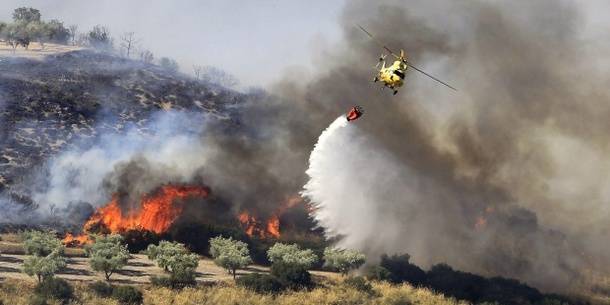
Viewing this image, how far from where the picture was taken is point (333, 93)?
67.4m

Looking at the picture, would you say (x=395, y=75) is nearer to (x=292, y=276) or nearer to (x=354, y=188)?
(x=292, y=276)

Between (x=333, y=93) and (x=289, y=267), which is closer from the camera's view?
(x=289, y=267)

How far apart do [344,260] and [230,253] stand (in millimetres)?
8023

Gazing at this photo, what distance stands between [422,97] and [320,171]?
960 inches

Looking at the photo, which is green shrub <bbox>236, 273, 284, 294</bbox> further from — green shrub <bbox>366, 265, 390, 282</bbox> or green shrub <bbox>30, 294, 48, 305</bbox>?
green shrub <bbox>30, 294, 48, 305</bbox>

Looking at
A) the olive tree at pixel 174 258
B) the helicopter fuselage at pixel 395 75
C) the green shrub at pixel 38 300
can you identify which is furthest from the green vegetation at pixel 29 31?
the helicopter fuselage at pixel 395 75

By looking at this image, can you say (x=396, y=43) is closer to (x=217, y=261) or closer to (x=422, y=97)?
(x=422, y=97)

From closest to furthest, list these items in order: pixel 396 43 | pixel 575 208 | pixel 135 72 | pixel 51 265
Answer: pixel 51 265
pixel 575 208
pixel 396 43
pixel 135 72

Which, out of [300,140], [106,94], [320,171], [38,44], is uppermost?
[38,44]

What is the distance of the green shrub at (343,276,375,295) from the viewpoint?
42312mm

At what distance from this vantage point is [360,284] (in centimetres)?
4275

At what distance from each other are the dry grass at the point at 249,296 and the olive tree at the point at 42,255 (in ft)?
2.76

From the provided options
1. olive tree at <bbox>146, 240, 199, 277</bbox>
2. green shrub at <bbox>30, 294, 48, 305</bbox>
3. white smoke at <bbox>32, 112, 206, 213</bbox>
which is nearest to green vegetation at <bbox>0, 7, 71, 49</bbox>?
white smoke at <bbox>32, 112, 206, 213</bbox>

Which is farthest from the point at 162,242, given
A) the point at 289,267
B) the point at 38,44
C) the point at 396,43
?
the point at 38,44
